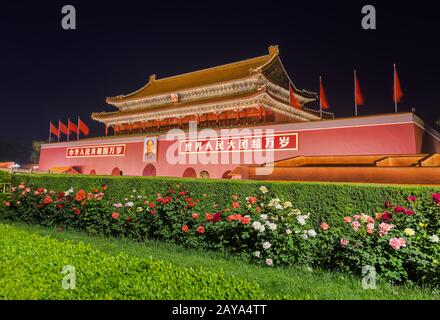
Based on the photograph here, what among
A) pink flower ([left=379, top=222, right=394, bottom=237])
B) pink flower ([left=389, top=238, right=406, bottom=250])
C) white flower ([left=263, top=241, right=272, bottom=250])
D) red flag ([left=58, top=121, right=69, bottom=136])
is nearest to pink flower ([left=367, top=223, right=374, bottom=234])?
pink flower ([left=379, top=222, right=394, bottom=237])

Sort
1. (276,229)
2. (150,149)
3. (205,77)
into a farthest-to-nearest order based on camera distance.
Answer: (205,77) → (150,149) → (276,229)

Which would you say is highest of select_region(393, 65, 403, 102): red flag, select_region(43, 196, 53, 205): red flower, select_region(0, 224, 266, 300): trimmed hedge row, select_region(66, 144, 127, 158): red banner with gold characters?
select_region(393, 65, 403, 102): red flag

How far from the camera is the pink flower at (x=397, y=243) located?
3.81 m

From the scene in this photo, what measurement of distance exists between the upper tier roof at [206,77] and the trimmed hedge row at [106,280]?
61.6 feet

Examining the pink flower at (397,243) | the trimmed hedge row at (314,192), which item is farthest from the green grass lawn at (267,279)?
the trimmed hedge row at (314,192)

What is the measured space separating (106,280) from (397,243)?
3.52 meters

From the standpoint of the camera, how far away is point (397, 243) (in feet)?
12.5

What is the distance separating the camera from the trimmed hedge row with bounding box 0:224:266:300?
271 centimetres

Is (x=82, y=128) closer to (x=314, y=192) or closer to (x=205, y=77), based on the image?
(x=205, y=77)

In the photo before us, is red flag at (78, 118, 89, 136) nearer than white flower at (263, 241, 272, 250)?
No

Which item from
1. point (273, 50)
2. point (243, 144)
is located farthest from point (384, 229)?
point (273, 50)

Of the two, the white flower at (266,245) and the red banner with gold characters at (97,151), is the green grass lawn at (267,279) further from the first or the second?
the red banner with gold characters at (97,151)

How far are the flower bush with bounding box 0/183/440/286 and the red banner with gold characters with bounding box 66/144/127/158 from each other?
15.4 m

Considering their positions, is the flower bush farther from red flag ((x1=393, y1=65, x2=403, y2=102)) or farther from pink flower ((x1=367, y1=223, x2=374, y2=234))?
red flag ((x1=393, y1=65, x2=403, y2=102))
